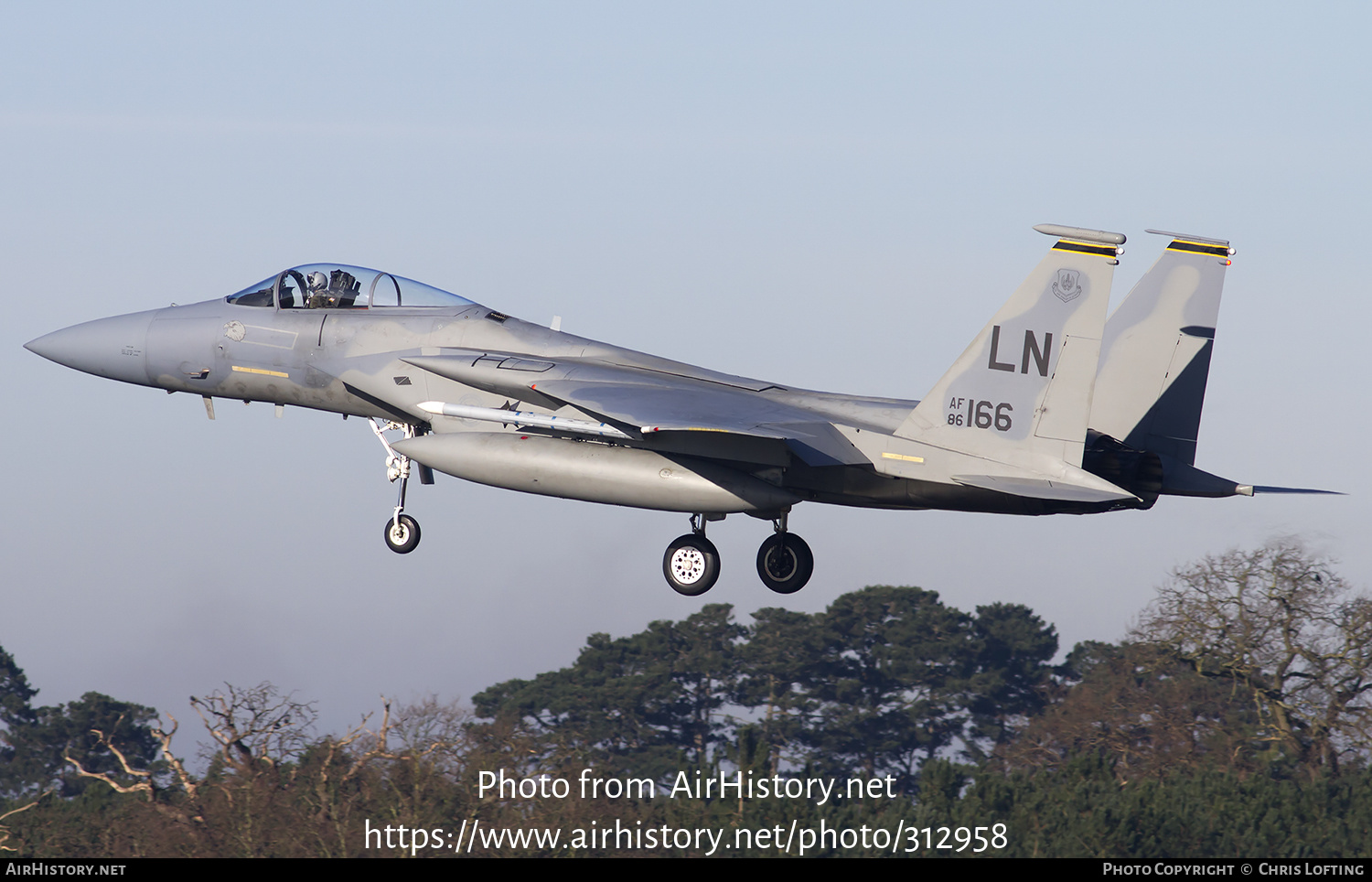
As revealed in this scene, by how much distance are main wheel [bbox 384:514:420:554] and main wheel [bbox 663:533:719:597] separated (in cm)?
321

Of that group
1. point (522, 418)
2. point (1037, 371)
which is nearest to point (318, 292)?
point (522, 418)

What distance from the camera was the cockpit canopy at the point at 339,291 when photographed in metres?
18.5

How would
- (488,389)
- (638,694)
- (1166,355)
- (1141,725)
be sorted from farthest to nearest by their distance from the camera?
(638,694) < (1141,725) < (1166,355) < (488,389)

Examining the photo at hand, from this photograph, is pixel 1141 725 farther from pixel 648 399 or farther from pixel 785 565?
pixel 648 399

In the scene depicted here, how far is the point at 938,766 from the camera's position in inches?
2047

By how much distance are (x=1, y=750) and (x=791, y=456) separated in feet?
214

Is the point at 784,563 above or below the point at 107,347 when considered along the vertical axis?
below

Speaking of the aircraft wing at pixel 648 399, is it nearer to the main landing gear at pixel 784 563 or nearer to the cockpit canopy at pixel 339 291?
the cockpit canopy at pixel 339 291

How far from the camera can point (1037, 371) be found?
1470 cm

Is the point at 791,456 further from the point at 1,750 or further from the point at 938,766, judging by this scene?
the point at 1,750

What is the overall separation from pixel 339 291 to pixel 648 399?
16.3ft

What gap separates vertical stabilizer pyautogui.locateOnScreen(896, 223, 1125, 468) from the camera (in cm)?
1436

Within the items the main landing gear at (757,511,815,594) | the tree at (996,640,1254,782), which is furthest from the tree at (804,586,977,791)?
the main landing gear at (757,511,815,594)
